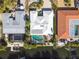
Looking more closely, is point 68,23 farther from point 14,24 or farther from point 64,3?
point 14,24

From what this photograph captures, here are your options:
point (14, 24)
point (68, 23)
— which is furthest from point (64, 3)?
point (14, 24)

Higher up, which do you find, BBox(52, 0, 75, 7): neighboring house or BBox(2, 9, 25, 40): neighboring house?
BBox(52, 0, 75, 7): neighboring house

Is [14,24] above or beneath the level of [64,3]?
beneath

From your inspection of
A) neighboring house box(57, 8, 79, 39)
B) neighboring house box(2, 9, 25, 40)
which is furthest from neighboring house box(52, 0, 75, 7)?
neighboring house box(2, 9, 25, 40)

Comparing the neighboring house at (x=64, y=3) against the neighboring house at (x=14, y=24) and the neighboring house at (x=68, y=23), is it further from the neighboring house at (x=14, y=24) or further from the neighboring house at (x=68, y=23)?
the neighboring house at (x=14, y=24)

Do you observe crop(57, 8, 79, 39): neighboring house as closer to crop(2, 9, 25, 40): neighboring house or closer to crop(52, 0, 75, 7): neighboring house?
crop(52, 0, 75, 7): neighboring house
